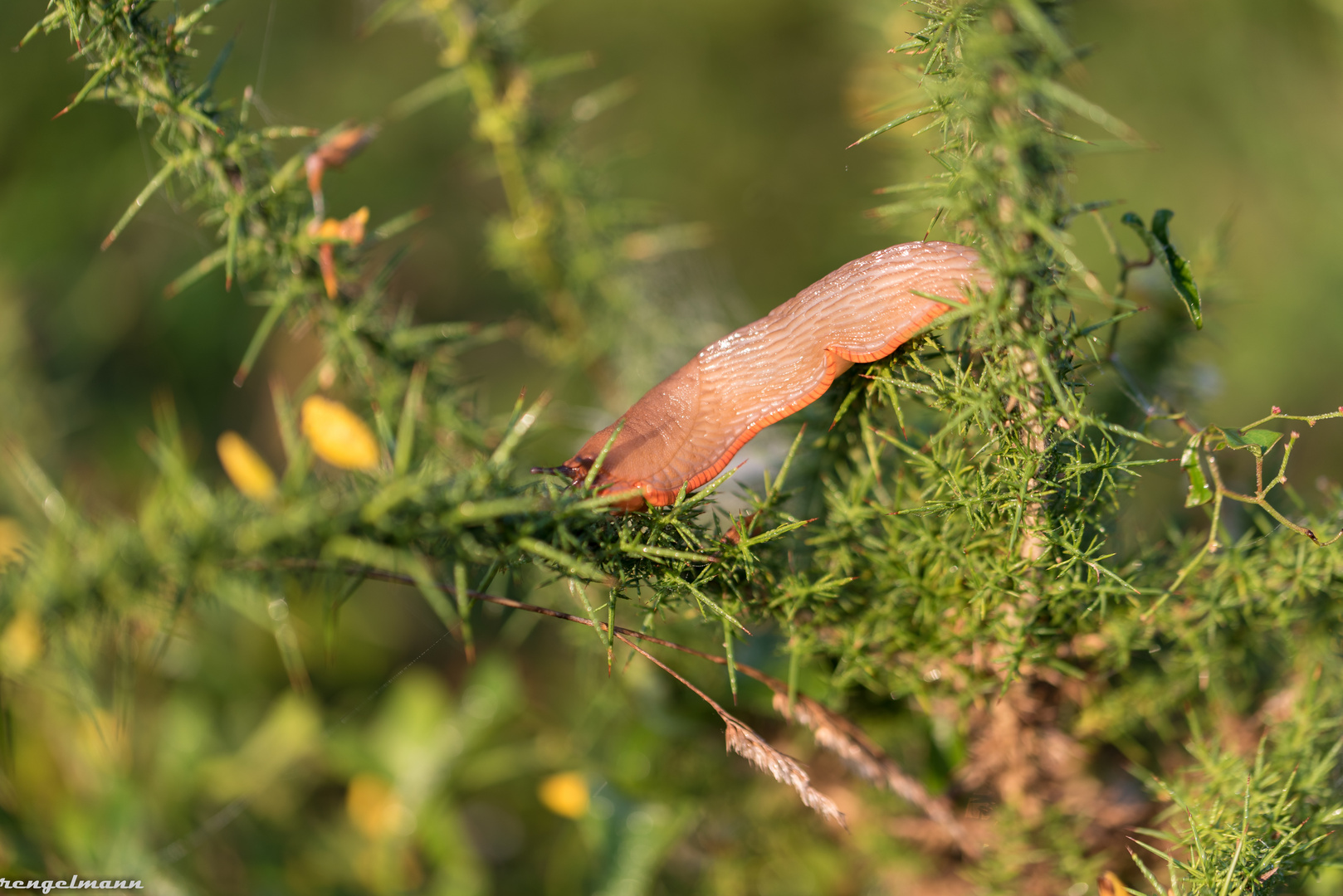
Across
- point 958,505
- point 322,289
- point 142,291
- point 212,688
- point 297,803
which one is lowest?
point 297,803

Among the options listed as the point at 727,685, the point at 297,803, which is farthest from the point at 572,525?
the point at 297,803

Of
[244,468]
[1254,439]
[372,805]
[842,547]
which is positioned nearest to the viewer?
[1254,439]

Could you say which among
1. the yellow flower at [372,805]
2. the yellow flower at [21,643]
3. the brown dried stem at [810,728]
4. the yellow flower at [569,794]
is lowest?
the yellow flower at [372,805]

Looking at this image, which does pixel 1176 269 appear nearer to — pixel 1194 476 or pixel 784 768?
pixel 1194 476

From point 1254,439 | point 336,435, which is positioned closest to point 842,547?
point 1254,439

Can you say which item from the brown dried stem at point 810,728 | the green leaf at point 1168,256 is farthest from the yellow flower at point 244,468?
the green leaf at point 1168,256

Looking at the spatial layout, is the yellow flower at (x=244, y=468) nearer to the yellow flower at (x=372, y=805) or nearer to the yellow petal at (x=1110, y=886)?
the yellow flower at (x=372, y=805)

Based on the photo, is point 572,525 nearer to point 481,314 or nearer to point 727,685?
point 727,685

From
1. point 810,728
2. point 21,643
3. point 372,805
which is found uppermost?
point 21,643
